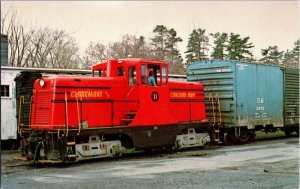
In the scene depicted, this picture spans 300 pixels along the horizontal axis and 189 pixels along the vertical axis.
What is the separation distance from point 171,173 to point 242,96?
28.6ft

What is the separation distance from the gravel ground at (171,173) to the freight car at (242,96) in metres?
3.92

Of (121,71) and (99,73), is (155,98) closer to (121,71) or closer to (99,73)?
(121,71)

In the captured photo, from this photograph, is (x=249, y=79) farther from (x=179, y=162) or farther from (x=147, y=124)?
(x=179, y=162)

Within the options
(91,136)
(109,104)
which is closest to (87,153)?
(91,136)

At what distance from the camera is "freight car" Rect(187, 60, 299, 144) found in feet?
55.8

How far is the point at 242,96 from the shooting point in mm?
17297

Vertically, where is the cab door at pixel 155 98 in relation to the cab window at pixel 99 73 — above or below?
below

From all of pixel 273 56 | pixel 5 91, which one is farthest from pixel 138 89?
pixel 273 56

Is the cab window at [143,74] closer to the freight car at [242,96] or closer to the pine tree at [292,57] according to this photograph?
the freight car at [242,96]

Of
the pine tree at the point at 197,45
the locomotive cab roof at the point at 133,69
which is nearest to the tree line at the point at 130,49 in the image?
the pine tree at the point at 197,45

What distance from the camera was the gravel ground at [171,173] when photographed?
8148 millimetres

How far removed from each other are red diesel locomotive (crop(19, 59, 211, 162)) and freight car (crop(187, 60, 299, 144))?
2341 millimetres

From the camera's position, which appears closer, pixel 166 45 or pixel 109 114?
pixel 109 114

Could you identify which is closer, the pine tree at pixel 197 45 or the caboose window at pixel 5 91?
the caboose window at pixel 5 91
